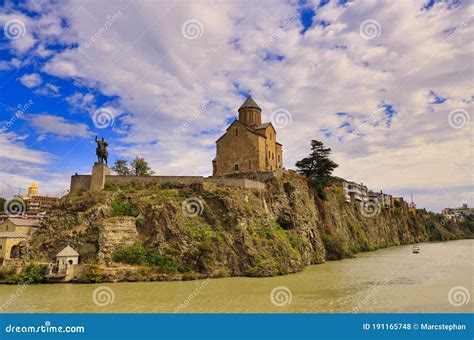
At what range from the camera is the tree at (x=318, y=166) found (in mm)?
45688

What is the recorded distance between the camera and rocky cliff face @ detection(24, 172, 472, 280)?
25688 mm

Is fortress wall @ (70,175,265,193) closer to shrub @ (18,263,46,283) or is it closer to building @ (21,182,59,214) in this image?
shrub @ (18,263,46,283)

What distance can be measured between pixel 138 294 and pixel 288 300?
8312 mm

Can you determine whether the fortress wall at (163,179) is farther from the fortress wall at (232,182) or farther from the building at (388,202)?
the building at (388,202)

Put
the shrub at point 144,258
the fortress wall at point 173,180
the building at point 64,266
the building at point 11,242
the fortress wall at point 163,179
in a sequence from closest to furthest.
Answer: the building at point 64,266 → the shrub at point 144,258 → the building at point 11,242 → the fortress wall at point 173,180 → the fortress wall at point 163,179

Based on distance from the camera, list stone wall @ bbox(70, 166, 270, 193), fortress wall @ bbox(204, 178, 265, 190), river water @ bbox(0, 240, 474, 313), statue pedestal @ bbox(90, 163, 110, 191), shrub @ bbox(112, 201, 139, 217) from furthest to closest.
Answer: fortress wall @ bbox(204, 178, 265, 190)
stone wall @ bbox(70, 166, 270, 193)
statue pedestal @ bbox(90, 163, 110, 191)
shrub @ bbox(112, 201, 139, 217)
river water @ bbox(0, 240, 474, 313)

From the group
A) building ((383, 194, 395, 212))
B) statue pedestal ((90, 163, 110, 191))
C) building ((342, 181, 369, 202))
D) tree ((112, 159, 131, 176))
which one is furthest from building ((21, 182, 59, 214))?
building ((383, 194, 395, 212))

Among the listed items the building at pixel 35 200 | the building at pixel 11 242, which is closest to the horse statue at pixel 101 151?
the building at pixel 11 242

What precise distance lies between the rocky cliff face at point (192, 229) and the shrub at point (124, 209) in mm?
77

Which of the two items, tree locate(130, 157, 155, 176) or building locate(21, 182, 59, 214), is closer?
tree locate(130, 157, 155, 176)

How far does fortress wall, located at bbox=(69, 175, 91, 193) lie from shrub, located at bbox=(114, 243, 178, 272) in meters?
9.48

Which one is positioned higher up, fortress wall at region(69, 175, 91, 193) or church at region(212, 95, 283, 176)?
church at region(212, 95, 283, 176)

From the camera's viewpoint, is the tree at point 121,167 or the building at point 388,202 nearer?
the tree at point 121,167

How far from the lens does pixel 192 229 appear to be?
27.4 meters
